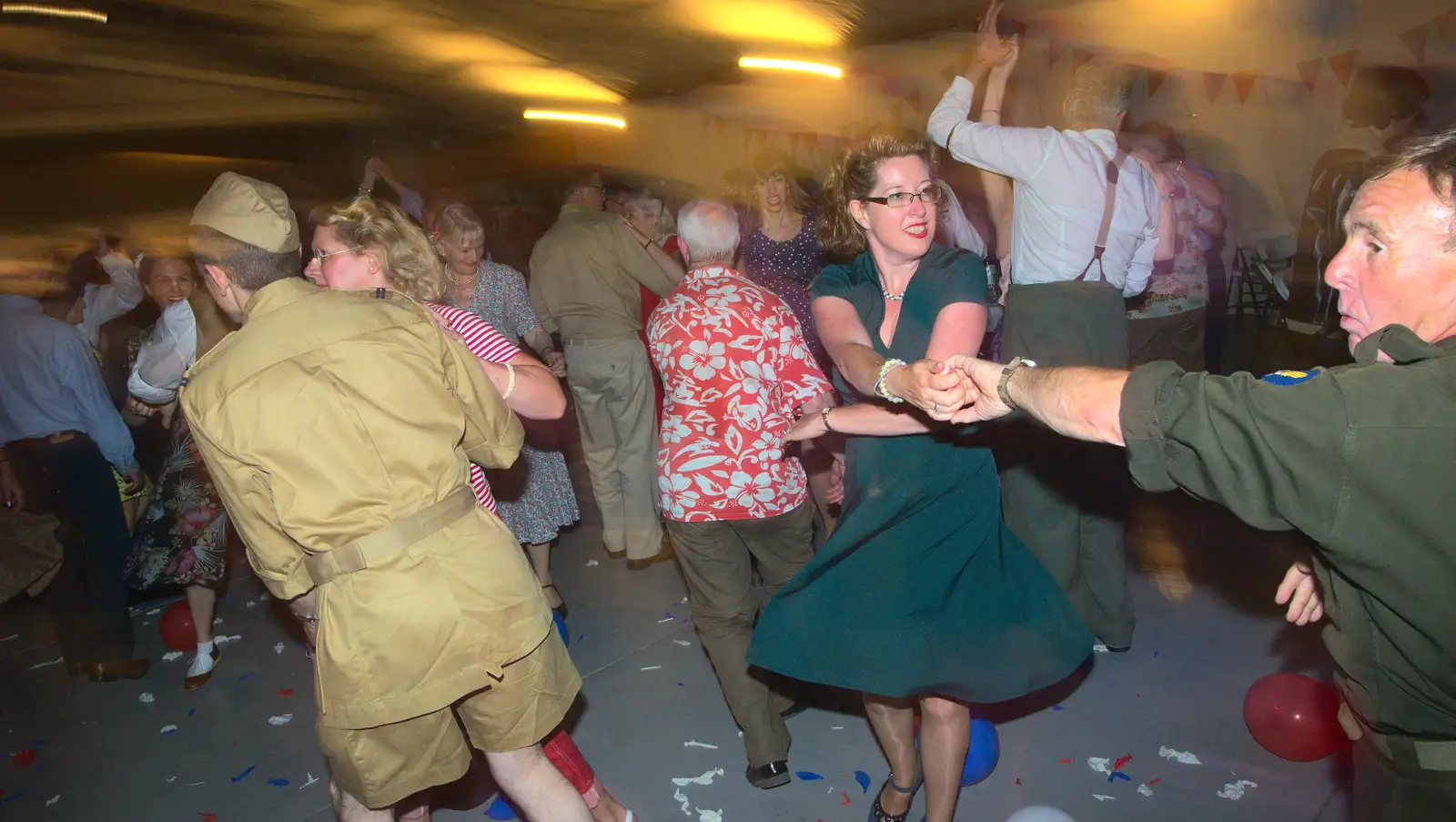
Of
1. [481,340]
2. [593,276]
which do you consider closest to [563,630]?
[593,276]

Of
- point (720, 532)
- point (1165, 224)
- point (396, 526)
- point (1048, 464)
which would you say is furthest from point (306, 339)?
point (1165, 224)

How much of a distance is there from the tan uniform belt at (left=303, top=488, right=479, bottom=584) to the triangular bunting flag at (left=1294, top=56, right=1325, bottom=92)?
7.05 m

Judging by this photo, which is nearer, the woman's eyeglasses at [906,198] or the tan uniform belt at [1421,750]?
the tan uniform belt at [1421,750]

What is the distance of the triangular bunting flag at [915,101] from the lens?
7559mm

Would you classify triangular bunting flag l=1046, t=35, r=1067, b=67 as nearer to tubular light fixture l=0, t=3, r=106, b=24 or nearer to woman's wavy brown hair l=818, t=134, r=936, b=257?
woman's wavy brown hair l=818, t=134, r=936, b=257

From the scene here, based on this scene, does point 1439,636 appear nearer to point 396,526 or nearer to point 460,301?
point 396,526

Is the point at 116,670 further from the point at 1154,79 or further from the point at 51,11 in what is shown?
the point at 1154,79

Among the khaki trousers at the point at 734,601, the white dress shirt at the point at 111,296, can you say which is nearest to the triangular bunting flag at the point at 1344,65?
the khaki trousers at the point at 734,601

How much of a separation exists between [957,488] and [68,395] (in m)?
3.88

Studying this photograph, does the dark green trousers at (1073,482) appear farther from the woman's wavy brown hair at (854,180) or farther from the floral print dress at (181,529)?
the floral print dress at (181,529)

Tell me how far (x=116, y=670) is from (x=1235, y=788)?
15.5ft

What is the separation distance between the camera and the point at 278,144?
11188mm

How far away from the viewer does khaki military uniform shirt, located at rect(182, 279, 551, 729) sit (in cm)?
178

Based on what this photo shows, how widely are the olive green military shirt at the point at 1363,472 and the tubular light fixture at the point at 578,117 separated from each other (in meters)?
10.0
